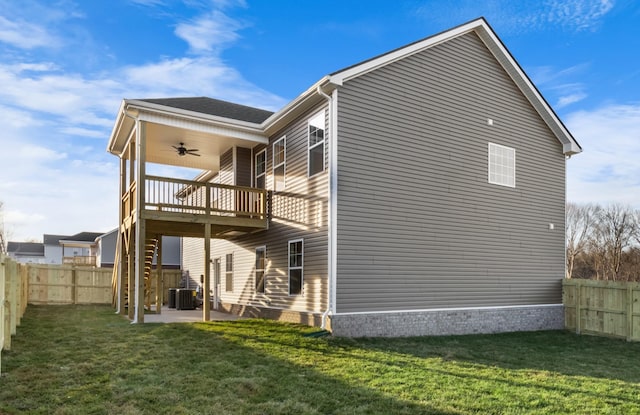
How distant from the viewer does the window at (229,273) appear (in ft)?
52.7

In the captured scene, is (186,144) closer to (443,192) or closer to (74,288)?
(443,192)

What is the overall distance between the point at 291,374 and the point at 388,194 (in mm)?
5553

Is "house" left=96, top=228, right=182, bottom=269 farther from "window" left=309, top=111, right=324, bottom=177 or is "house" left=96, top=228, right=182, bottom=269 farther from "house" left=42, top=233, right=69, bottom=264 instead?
"house" left=42, top=233, right=69, bottom=264

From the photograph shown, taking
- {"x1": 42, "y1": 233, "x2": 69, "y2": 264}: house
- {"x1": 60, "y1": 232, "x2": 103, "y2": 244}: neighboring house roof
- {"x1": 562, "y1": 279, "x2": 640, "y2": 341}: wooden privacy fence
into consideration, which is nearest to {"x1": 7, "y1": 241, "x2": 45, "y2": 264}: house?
{"x1": 42, "y1": 233, "x2": 69, "y2": 264}: house

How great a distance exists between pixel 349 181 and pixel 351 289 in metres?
2.44

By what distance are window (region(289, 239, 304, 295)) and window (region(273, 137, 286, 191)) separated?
1.87 metres

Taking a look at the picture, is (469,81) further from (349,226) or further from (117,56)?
(117,56)

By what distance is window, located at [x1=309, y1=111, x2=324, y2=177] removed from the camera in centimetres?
1108

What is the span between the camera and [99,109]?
52.9 ft

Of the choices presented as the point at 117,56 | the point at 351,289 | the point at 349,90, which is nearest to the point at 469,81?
the point at 349,90

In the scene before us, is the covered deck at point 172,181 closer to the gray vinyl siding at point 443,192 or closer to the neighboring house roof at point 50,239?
the gray vinyl siding at point 443,192

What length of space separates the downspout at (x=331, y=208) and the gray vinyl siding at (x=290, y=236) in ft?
0.67

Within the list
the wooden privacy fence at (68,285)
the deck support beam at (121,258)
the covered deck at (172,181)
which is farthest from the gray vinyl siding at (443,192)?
the wooden privacy fence at (68,285)

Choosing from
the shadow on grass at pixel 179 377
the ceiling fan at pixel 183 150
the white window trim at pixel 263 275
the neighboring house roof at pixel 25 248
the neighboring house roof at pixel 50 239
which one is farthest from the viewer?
the neighboring house roof at pixel 50 239
